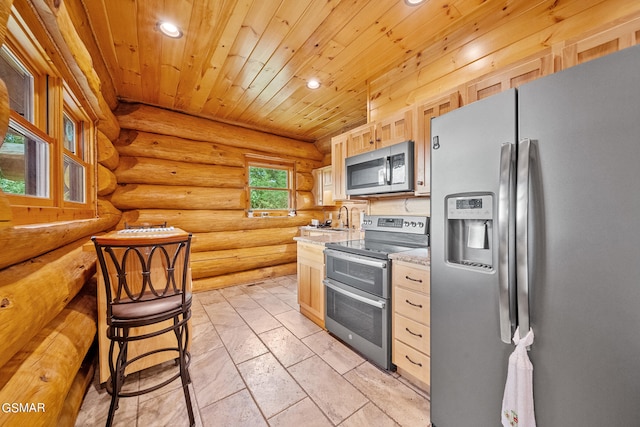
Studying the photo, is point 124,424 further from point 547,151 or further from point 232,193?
point 232,193

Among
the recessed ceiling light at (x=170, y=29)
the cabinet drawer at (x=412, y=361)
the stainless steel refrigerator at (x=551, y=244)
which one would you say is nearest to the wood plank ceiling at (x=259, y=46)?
the recessed ceiling light at (x=170, y=29)

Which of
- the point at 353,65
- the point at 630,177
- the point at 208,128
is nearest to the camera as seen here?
the point at 630,177

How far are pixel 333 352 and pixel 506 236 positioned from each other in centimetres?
178

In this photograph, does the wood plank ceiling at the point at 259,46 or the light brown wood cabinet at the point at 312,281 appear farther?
the light brown wood cabinet at the point at 312,281

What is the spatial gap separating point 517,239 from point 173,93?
12.7 ft

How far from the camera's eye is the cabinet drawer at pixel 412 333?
A: 1649mm

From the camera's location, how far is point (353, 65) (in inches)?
104

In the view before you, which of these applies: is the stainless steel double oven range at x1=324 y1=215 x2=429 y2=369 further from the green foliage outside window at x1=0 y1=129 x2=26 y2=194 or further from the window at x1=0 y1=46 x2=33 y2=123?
the window at x1=0 y1=46 x2=33 y2=123

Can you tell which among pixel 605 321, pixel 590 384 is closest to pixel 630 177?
pixel 605 321

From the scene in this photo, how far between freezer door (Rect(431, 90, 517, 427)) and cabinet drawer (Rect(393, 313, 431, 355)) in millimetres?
260

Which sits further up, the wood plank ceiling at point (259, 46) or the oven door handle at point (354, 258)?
the wood plank ceiling at point (259, 46)

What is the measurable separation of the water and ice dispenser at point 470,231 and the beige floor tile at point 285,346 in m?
1.57

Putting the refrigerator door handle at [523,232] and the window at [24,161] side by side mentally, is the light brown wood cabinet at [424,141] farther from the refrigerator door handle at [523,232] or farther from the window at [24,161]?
the window at [24,161]

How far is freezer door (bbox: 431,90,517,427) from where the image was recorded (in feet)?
3.64
